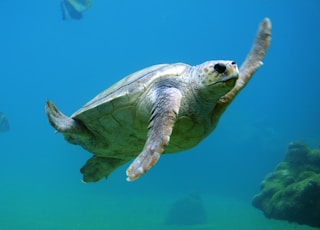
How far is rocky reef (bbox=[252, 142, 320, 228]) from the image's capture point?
8.20m

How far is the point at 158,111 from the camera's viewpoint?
3.41 metres

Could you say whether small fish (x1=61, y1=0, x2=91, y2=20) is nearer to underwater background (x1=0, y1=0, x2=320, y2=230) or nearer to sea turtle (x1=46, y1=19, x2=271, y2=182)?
sea turtle (x1=46, y1=19, x2=271, y2=182)

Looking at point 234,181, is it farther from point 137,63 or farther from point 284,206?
point 137,63

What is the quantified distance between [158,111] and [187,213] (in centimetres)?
1215

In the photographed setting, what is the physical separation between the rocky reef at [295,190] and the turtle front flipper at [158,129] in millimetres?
6148

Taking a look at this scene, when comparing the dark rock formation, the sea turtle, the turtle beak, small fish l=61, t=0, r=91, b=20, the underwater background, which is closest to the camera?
the sea turtle

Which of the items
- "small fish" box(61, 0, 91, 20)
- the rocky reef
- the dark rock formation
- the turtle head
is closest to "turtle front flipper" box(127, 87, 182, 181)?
the turtle head

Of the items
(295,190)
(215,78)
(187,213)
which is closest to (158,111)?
(215,78)

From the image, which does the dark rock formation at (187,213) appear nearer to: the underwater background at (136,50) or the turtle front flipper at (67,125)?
the turtle front flipper at (67,125)

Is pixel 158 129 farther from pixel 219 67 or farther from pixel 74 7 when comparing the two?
pixel 74 7

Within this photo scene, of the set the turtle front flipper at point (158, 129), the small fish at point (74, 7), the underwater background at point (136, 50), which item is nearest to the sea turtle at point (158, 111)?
the turtle front flipper at point (158, 129)

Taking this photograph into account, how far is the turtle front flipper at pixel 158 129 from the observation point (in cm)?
294

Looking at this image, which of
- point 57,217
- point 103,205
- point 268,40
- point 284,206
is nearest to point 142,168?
point 268,40

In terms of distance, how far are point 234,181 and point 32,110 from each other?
8243 cm
